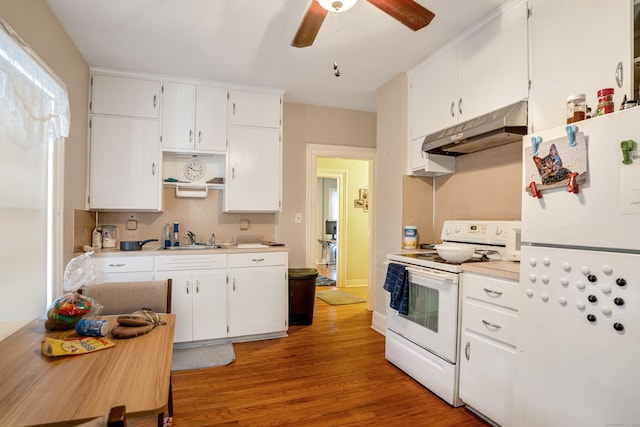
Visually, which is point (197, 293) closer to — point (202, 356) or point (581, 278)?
point (202, 356)

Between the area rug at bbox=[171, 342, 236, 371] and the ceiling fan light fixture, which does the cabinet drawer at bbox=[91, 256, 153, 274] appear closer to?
the area rug at bbox=[171, 342, 236, 371]

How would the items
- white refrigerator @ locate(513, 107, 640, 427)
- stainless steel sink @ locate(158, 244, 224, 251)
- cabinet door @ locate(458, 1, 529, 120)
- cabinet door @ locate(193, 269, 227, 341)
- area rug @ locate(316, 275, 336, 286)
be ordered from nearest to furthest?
white refrigerator @ locate(513, 107, 640, 427) → cabinet door @ locate(458, 1, 529, 120) → cabinet door @ locate(193, 269, 227, 341) → stainless steel sink @ locate(158, 244, 224, 251) → area rug @ locate(316, 275, 336, 286)

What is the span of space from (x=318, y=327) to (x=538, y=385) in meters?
2.33

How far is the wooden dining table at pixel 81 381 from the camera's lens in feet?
2.69

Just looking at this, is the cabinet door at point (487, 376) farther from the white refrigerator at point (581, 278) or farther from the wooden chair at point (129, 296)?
the wooden chair at point (129, 296)

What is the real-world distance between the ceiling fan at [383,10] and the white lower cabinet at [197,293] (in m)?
2.12

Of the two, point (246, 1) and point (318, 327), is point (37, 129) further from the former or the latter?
point (318, 327)

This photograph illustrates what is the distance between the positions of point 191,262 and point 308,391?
60.0 inches

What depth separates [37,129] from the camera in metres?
1.89

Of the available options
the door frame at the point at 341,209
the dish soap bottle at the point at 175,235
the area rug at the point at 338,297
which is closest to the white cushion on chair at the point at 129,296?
the dish soap bottle at the point at 175,235

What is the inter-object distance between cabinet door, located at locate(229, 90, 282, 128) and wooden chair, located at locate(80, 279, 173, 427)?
2098 millimetres

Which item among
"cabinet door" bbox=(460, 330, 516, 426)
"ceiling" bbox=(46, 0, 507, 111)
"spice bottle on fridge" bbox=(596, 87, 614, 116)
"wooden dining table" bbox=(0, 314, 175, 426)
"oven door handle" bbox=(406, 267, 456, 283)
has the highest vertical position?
"ceiling" bbox=(46, 0, 507, 111)

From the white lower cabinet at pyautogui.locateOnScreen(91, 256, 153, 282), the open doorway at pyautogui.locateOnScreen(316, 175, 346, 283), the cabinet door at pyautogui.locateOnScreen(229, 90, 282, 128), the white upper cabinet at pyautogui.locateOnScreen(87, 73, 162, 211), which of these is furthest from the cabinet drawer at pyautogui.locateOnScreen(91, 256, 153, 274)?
the open doorway at pyautogui.locateOnScreen(316, 175, 346, 283)

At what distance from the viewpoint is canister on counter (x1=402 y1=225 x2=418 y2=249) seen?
3.04m
